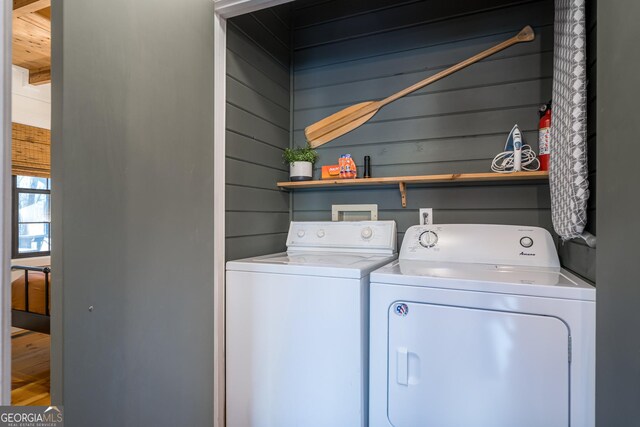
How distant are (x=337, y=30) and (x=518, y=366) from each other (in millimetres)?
2088

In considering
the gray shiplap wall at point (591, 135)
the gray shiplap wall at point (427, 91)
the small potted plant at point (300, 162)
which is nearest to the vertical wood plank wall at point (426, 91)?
the gray shiplap wall at point (427, 91)

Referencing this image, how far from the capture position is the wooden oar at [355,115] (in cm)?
180

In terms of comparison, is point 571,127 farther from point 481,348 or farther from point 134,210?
point 134,210

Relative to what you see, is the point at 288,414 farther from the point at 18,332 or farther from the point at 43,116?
the point at 43,116

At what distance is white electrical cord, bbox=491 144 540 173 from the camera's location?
1.64 m

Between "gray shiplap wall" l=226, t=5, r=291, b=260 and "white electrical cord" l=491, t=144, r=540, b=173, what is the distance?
1.26m

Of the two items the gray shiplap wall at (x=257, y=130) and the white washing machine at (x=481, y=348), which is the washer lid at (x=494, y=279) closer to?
the white washing machine at (x=481, y=348)

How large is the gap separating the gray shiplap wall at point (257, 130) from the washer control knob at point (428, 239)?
2.85ft

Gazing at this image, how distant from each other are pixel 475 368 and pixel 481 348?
0.07 meters

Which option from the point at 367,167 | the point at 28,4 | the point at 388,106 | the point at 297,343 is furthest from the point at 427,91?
the point at 28,4

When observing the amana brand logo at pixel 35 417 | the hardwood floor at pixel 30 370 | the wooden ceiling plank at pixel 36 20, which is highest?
the wooden ceiling plank at pixel 36 20

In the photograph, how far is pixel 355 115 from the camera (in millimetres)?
2051

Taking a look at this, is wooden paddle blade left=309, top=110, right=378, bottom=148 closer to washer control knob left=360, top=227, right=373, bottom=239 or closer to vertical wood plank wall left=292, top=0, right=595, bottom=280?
vertical wood plank wall left=292, top=0, right=595, bottom=280

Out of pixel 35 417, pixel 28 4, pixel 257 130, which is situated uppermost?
pixel 28 4
